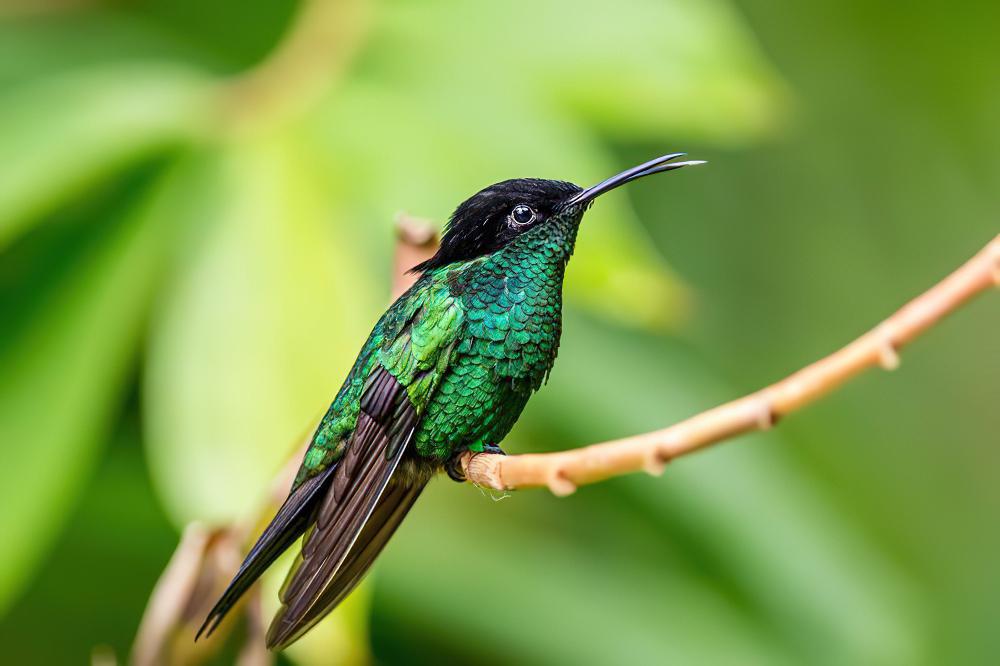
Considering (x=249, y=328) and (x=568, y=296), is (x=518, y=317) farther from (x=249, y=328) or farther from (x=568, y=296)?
(x=568, y=296)

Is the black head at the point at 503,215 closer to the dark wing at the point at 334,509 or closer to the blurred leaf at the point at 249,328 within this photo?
the dark wing at the point at 334,509

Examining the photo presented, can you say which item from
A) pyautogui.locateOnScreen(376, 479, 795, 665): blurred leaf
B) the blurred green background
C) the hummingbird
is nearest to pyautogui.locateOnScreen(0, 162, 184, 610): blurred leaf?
the blurred green background

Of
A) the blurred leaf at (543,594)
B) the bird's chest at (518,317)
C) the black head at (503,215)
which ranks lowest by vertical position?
the blurred leaf at (543,594)

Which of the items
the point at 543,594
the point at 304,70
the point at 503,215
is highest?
the point at 304,70

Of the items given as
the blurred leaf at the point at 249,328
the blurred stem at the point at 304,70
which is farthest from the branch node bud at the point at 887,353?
the blurred stem at the point at 304,70

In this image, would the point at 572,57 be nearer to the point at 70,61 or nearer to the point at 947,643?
the point at 70,61

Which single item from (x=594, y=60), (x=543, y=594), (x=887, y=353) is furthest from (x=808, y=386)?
(x=543, y=594)
